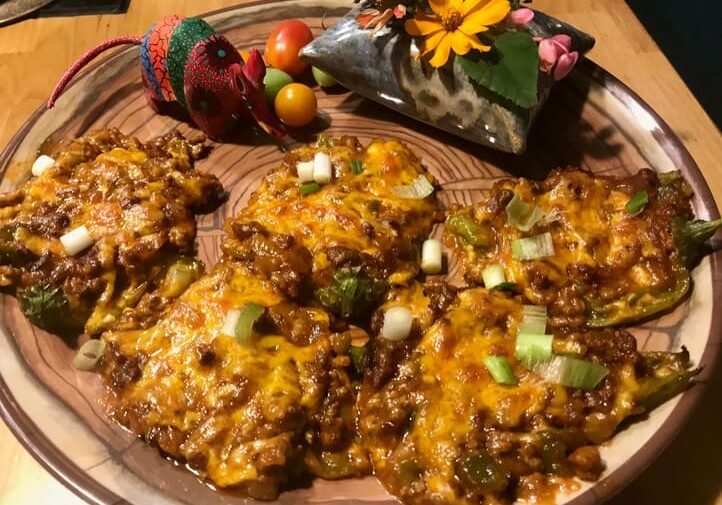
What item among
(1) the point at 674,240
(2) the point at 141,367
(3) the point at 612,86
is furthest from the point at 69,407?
(3) the point at 612,86

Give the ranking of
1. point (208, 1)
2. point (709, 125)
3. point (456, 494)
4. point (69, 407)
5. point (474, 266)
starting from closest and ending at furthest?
point (456, 494) → point (69, 407) → point (474, 266) → point (709, 125) → point (208, 1)

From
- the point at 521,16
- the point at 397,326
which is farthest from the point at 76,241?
the point at 521,16

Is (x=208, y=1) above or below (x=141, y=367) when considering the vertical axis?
above

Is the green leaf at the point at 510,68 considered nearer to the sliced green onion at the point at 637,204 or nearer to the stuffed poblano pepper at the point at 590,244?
the stuffed poblano pepper at the point at 590,244

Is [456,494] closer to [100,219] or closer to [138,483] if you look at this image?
[138,483]

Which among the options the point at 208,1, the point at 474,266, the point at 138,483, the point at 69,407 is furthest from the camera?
the point at 208,1

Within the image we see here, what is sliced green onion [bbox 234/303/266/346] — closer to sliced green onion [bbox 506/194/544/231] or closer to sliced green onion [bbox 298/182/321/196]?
sliced green onion [bbox 298/182/321/196]

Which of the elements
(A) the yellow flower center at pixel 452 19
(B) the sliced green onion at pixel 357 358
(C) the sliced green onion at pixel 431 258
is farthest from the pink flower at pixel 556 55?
(B) the sliced green onion at pixel 357 358
